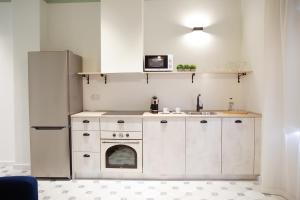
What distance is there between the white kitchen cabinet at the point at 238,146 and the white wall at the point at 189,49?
2.16 feet

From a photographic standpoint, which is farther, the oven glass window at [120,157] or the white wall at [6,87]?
the white wall at [6,87]

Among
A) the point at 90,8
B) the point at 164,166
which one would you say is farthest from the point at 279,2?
the point at 90,8

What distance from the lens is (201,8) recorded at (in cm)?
380

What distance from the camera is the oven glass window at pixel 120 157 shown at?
333cm

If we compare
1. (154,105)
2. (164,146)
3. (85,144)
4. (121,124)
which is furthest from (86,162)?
(154,105)

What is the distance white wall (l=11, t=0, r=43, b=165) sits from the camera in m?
3.69

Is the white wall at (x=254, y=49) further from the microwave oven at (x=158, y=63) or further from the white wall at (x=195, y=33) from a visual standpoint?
the microwave oven at (x=158, y=63)

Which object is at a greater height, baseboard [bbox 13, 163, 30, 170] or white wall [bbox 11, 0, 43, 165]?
white wall [bbox 11, 0, 43, 165]

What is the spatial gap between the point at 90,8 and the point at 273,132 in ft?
11.0

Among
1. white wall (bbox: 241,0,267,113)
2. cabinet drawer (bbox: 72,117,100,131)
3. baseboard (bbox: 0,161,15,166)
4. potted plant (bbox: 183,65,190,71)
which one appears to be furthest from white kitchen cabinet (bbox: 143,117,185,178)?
baseboard (bbox: 0,161,15,166)

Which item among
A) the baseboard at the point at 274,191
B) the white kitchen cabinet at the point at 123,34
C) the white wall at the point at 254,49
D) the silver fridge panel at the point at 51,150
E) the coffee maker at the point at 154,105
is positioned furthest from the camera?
the coffee maker at the point at 154,105

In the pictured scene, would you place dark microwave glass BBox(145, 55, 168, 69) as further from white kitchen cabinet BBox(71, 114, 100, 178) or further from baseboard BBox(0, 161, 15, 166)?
baseboard BBox(0, 161, 15, 166)

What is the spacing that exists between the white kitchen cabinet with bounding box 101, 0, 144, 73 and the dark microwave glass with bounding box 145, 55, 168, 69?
0.11 meters

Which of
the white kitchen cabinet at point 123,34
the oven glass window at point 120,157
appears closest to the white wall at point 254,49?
the white kitchen cabinet at point 123,34
